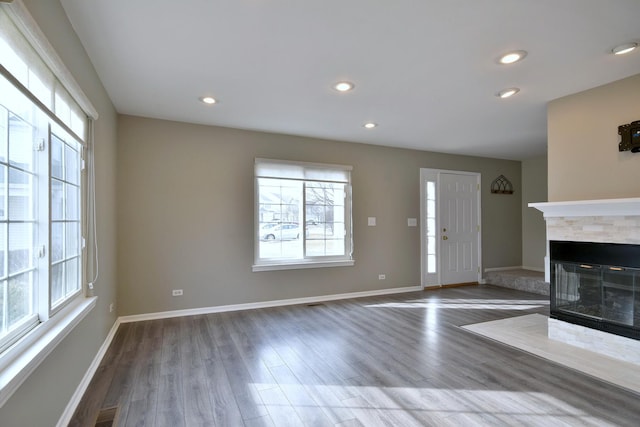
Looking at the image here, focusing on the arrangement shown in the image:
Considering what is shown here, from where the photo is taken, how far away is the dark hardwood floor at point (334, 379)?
6.60 ft

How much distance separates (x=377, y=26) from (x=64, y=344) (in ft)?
9.19

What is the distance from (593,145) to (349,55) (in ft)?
8.18

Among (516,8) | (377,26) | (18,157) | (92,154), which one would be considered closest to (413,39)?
(377,26)

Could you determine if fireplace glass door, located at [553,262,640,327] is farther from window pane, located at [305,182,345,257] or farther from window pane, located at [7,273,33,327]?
window pane, located at [7,273,33,327]

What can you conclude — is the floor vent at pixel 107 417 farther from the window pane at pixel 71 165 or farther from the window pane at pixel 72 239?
the window pane at pixel 71 165

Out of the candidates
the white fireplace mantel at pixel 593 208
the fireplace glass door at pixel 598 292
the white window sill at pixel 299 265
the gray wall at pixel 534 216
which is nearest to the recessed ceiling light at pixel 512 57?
the white fireplace mantel at pixel 593 208

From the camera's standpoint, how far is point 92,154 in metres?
2.64

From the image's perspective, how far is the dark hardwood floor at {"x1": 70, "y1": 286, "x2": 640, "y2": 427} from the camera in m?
2.01

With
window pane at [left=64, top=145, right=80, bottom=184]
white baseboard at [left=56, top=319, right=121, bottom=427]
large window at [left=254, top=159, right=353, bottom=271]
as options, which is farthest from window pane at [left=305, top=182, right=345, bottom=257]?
window pane at [left=64, top=145, right=80, bottom=184]

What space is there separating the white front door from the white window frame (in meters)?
5.35

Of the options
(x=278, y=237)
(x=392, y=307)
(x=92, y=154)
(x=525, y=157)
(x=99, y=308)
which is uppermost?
(x=525, y=157)

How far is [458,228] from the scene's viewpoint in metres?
6.11

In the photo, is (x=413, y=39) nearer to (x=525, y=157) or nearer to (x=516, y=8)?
(x=516, y=8)

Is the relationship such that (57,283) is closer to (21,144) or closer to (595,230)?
(21,144)
